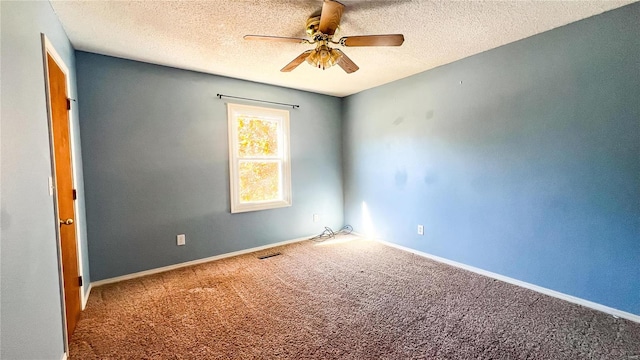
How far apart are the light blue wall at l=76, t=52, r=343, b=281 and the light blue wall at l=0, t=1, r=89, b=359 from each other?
1.14m

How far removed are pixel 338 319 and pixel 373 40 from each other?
2176mm

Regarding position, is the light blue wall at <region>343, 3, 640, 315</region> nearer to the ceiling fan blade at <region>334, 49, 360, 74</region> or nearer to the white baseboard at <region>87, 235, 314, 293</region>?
the ceiling fan blade at <region>334, 49, 360, 74</region>

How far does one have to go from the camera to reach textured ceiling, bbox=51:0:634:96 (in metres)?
1.96

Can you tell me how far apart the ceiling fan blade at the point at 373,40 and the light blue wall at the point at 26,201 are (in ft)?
6.07

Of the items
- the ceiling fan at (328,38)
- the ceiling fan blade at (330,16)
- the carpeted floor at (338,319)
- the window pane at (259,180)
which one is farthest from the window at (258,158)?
the ceiling fan blade at (330,16)

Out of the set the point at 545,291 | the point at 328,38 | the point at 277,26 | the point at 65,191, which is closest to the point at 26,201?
the point at 65,191

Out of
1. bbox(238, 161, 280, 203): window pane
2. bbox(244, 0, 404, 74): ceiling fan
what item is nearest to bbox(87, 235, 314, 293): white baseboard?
bbox(238, 161, 280, 203): window pane

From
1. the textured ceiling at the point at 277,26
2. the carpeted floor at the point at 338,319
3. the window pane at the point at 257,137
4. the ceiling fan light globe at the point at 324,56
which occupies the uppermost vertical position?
the textured ceiling at the point at 277,26

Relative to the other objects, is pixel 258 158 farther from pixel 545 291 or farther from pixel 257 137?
pixel 545 291

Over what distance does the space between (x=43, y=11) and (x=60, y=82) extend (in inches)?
20.2

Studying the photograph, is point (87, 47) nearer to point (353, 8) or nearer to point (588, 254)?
point (353, 8)

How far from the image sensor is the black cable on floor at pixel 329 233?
433cm

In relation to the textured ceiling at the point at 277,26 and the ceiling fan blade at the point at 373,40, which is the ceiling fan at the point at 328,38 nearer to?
the ceiling fan blade at the point at 373,40

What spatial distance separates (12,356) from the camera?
106 cm
